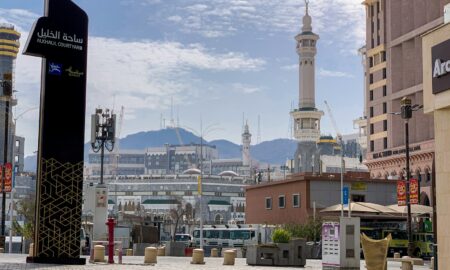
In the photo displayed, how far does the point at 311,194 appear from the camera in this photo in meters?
67.7

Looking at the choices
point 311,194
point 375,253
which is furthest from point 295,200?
point 375,253

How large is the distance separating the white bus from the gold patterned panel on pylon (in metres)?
33.9

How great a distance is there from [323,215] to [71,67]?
1310 inches

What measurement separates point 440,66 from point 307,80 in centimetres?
15009

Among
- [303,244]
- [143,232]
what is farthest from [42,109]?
[143,232]

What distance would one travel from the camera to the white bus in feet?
219

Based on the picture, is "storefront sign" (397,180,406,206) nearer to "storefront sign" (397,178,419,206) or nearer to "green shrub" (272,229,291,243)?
"storefront sign" (397,178,419,206)

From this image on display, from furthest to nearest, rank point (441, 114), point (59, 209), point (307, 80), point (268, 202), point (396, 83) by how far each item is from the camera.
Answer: point (307, 80) < point (396, 83) < point (268, 202) < point (59, 209) < point (441, 114)

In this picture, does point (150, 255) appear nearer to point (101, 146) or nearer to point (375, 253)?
point (375, 253)

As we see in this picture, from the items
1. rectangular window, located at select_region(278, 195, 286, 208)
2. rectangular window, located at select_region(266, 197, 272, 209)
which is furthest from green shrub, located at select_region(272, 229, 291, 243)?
rectangular window, located at select_region(266, 197, 272, 209)

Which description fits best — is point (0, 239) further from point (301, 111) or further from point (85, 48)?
point (301, 111)

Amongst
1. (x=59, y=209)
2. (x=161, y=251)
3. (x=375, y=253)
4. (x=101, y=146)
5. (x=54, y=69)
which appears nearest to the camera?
(x=375, y=253)

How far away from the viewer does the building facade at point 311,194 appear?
67.6 meters

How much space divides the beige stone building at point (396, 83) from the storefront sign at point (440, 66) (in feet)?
245
